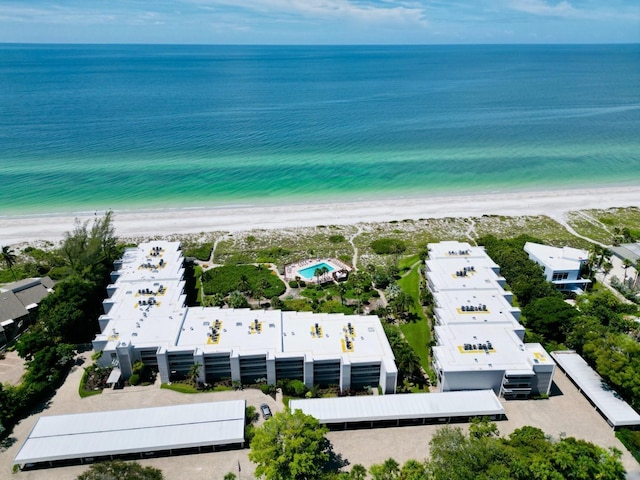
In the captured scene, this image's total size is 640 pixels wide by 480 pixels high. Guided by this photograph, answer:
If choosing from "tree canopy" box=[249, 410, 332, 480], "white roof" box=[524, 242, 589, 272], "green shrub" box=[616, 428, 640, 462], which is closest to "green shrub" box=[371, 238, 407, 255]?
"white roof" box=[524, 242, 589, 272]

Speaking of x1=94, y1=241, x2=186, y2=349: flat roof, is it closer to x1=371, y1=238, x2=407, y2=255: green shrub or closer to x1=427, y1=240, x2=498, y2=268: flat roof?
x1=371, y1=238, x2=407, y2=255: green shrub

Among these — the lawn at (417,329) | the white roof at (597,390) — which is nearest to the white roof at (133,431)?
the lawn at (417,329)

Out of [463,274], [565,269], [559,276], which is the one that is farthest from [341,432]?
[565,269]

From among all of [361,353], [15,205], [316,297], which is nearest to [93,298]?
[316,297]

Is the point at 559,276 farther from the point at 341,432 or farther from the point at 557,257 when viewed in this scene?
the point at 341,432

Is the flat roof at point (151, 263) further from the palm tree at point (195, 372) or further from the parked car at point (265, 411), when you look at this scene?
the parked car at point (265, 411)

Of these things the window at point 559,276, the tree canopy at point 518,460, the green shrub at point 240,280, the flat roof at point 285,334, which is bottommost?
the green shrub at point 240,280
